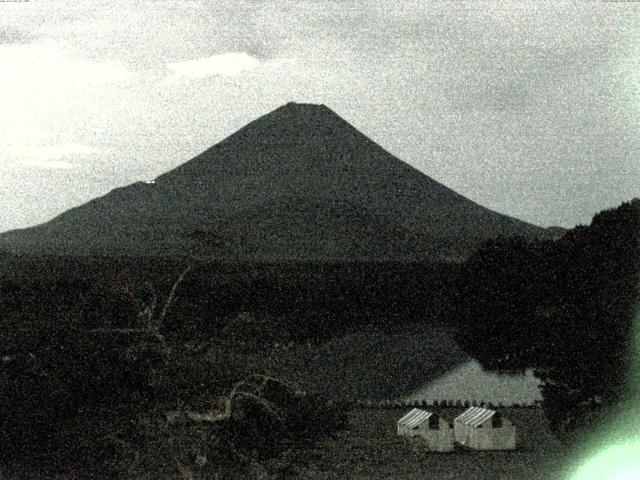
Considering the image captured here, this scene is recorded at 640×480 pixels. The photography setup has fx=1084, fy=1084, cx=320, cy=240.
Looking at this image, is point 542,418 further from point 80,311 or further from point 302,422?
point 80,311

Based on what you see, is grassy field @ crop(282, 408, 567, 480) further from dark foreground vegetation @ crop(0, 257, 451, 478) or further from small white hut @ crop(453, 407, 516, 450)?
dark foreground vegetation @ crop(0, 257, 451, 478)

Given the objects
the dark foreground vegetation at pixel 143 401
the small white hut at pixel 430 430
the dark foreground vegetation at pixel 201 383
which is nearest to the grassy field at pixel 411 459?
the dark foreground vegetation at pixel 201 383

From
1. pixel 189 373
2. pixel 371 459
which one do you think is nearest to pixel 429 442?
pixel 371 459

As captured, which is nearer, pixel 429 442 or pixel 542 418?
pixel 429 442

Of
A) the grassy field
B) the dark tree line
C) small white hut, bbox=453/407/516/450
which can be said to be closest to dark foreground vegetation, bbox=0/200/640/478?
the dark tree line

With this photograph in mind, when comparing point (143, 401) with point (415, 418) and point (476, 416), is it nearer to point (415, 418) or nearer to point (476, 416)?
point (415, 418)

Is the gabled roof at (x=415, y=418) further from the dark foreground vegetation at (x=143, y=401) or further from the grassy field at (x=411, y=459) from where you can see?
the dark foreground vegetation at (x=143, y=401)
